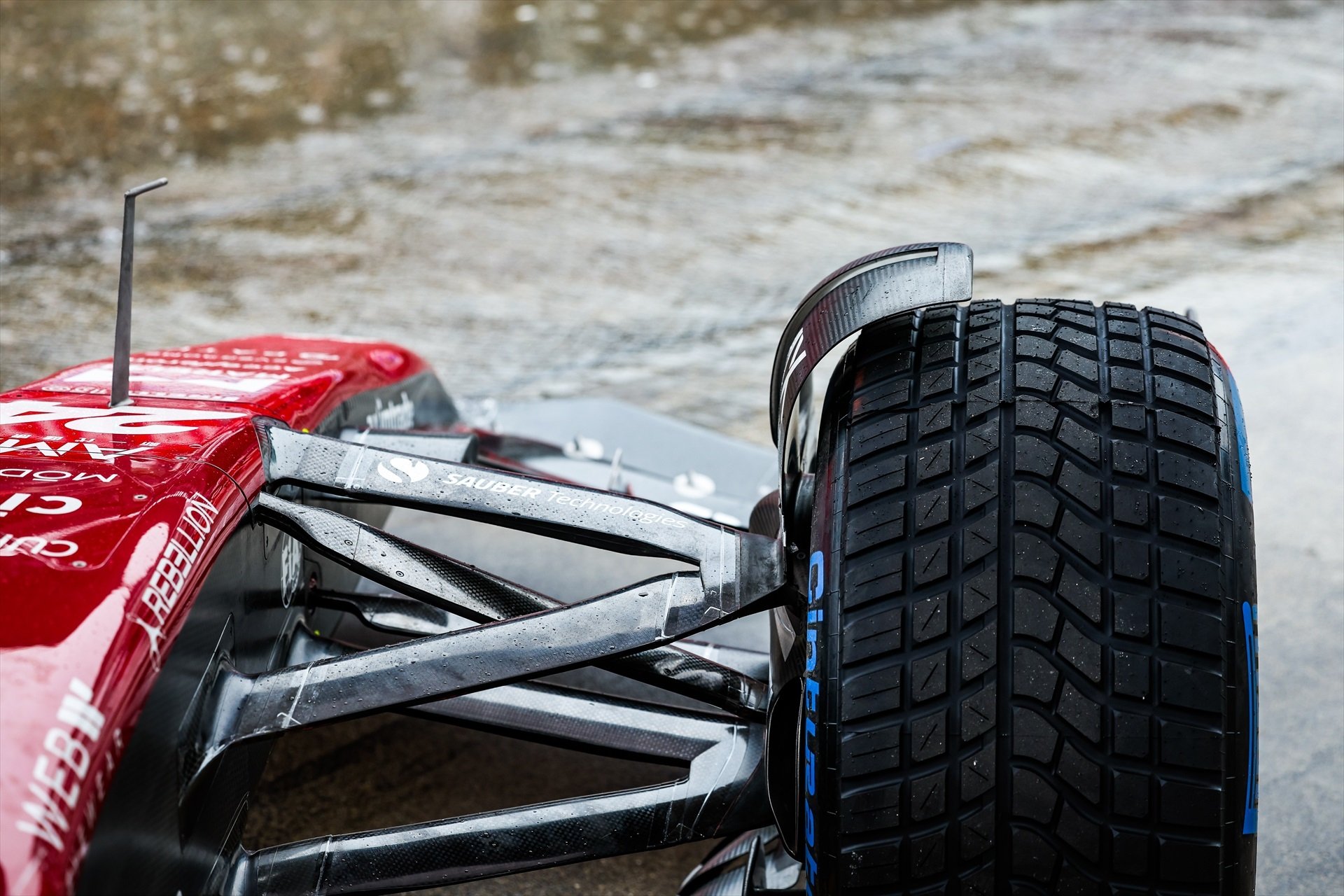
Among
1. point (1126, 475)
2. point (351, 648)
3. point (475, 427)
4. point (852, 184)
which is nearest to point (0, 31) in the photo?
point (852, 184)

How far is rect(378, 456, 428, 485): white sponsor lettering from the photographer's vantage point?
6.06ft

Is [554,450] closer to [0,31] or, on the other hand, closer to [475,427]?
[475,427]

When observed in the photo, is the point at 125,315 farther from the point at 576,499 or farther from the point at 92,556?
the point at 576,499

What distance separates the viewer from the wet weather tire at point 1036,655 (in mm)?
1332

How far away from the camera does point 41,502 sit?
1.62m

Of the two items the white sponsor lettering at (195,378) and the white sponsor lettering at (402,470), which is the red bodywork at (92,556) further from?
the white sponsor lettering at (402,470)

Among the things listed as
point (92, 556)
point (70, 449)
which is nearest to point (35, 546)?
point (92, 556)

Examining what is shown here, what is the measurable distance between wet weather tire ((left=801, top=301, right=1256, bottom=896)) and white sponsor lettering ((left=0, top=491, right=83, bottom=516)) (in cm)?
92

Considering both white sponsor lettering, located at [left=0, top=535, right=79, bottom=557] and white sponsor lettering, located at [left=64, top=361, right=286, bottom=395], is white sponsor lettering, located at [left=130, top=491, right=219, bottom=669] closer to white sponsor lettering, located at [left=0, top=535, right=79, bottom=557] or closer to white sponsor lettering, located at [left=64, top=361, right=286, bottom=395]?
white sponsor lettering, located at [left=0, top=535, right=79, bottom=557]

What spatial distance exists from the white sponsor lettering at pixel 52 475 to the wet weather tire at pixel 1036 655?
928 mm

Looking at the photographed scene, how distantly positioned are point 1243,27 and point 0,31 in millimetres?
7456

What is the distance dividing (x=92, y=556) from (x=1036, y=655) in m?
1.06

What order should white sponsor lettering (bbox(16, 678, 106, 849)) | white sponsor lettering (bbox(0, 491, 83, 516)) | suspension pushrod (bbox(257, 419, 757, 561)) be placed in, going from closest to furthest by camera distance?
1. white sponsor lettering (bbox(16, 678, 106, 849))
2. white sponsor lettering (bbox(0, 491, 83, 516))
3. suspension pushrod (bbox(257, 419, 757, 561))

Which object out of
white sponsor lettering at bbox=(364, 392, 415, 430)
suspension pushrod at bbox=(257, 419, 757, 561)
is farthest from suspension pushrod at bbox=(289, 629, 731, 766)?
white sponsor lettering at bbox=(364, 392, 415, 430)
